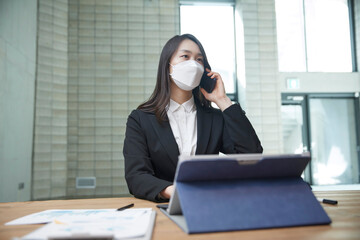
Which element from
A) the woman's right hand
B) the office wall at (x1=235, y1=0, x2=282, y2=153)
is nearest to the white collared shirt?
the woman's right hand

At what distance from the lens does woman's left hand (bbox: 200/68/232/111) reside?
1.47m

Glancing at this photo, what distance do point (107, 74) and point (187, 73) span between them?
313 centimetres

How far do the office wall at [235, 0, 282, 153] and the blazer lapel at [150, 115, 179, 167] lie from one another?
3.31 meters

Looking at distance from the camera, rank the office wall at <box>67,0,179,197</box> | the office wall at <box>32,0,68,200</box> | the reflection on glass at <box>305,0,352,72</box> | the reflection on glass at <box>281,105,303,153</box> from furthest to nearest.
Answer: the reflection on glass at <box>305,0,352,72</box> < the reflection on glass at <box>281,105,303,153</box> < the office wall at <box>67,0,179,197</box> < the office wall at <box>32,0,68,200</box>

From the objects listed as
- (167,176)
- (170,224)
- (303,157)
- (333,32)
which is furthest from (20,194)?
(333,32)

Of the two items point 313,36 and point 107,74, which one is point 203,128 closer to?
Result: point 107,74

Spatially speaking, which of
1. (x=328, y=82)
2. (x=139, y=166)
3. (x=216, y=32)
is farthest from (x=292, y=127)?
(x=139, y=166)

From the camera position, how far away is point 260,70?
462 centimetres

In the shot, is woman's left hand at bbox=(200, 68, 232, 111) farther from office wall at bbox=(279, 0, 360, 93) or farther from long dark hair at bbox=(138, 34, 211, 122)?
office wall at bbox=(279, 0, 360, 93)

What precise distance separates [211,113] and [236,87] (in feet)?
11.7

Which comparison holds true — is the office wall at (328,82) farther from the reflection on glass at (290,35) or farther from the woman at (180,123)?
the woman at (180,123)

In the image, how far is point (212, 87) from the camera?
1.58 meters

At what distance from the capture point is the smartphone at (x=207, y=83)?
1.59 meters

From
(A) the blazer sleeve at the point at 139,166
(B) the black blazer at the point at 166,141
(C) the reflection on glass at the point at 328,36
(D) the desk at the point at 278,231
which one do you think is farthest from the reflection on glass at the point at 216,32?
(D) the desk at the point at 278,231
